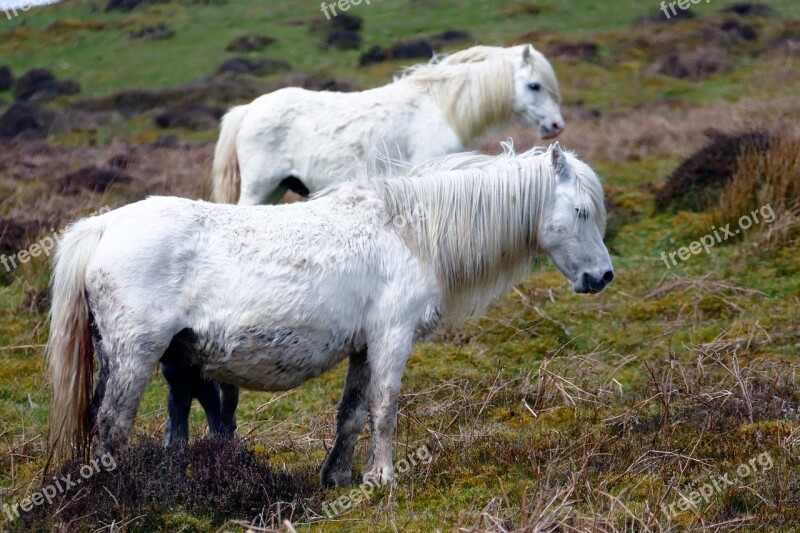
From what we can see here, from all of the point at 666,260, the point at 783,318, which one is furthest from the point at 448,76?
the point at 783,318

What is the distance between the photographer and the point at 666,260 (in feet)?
30.8

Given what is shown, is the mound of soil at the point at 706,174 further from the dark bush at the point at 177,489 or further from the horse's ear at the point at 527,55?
the dark bush at the point at 177,489

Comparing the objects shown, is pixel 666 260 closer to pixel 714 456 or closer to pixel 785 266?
pixel 785 266

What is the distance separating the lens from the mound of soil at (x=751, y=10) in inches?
1056

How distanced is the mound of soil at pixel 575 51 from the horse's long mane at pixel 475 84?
1530 cm

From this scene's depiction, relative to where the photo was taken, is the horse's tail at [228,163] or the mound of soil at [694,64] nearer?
the horse's tail at [228,163]

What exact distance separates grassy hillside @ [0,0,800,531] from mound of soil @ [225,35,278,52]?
10.6 metres

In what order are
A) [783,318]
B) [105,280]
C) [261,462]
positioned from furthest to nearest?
1. [783,318]
2. [261,462]
3. [105,280]

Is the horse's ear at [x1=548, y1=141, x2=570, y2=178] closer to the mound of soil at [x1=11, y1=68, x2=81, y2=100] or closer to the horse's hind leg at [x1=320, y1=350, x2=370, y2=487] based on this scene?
the horse's hind leg at [x1=320, y1=350, x2=370, y2=487]

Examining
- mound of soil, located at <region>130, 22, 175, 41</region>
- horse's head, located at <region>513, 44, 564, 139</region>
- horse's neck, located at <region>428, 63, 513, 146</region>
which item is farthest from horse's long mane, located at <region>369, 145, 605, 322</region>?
mound of soil, located at <region>130, 22, 175, 41</region>

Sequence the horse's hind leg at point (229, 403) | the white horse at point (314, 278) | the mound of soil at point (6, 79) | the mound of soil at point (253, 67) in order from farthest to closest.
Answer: the mound of soil at point (6, 79) → the mound of soil at point (253, 67) → the horse's hind leg at point (229, 403) → the white horse at point (314, 278)

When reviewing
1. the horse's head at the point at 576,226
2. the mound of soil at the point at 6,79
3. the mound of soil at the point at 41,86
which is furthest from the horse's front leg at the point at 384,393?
the mound of soil at the point at 6,79

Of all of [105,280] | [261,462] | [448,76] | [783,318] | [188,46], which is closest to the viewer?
[105,280]

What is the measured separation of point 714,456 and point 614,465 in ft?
2.01
